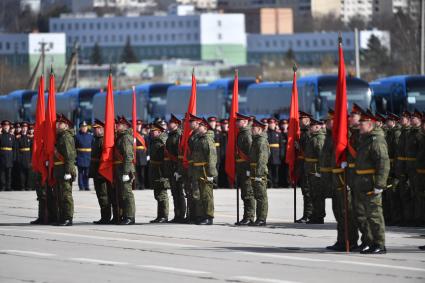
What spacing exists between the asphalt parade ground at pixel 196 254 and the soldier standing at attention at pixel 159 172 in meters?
0.48

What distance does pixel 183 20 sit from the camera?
7849 inches

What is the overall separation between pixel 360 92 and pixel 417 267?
30.6 metres

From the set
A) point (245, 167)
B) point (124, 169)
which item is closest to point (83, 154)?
point (124, 169)

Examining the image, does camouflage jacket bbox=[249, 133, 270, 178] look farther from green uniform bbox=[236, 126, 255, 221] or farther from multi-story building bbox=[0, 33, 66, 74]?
multi-story building bbox=[0, 33, 66, 74]

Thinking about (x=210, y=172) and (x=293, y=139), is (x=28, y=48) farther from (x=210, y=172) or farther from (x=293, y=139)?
(x=210, y=172)

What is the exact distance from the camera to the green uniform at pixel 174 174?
80.6 feet

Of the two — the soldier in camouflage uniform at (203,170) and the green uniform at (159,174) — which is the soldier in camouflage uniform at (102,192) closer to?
the green uniform at (159,174)

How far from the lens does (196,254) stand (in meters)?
19.1

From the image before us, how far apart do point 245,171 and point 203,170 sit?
28.1 inches

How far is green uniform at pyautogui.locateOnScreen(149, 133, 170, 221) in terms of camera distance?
24594 millimetres

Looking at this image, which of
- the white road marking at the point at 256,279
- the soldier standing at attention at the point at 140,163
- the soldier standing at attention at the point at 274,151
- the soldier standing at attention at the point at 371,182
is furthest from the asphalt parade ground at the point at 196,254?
the soldier standing at attention at the point at 140,163

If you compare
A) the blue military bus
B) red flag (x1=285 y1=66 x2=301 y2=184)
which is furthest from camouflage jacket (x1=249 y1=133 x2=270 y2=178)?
the blue military bus

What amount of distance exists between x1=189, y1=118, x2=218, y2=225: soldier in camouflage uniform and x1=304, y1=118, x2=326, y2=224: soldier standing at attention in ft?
5.38

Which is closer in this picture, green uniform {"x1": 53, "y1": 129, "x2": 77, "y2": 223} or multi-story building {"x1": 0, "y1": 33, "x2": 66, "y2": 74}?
green uniform {"x1": 53, "y1": 129, "x2": 77, "y2": 223}
